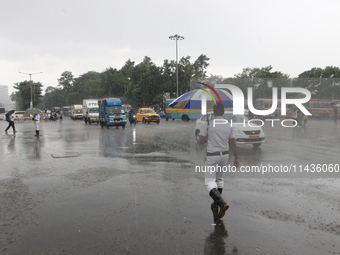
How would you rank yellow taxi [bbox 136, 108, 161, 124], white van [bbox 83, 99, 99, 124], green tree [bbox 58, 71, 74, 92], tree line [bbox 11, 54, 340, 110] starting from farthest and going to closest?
1. green tree [bbox 58, 71, 74, 92]
2. tree line [bbox 11, 54, 340, 110]
3. white van [bbox 83, 99, 99, 124]
4. yellow taxi [bbox 136, 108, 161, 124]

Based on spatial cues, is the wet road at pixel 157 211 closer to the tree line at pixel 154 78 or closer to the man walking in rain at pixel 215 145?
the man walking in rain at pixel 215 145

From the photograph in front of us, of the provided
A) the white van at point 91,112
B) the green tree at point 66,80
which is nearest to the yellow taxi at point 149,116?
the white van at point 91,112

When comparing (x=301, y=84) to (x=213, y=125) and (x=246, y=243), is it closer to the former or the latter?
(x=213, y=125)

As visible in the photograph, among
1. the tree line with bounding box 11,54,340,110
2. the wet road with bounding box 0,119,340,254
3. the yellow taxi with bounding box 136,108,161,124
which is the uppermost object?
the tree line with bounding box 11,54,340,110

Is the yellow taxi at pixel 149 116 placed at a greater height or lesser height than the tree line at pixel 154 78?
lesser

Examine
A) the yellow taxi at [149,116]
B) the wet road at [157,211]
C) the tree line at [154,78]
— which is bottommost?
the wet road at [157,211]

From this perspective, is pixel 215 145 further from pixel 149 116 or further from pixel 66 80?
pixel 66 80

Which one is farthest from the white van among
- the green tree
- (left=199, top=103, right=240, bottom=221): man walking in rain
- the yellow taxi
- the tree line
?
the green tree

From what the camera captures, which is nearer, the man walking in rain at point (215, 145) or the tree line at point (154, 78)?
the man walking in rain at point (215, 145)

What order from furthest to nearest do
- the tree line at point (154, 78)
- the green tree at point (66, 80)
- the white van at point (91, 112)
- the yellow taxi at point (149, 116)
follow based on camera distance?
the green tree at point (66, 80) → the tree line at point (154, 78) → the white van at point (91, 112) → the yellow taxi at point (149, 116)

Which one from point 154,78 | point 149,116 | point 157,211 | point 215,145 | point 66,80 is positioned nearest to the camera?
point 215,145

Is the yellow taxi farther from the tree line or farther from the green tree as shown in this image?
the green tree

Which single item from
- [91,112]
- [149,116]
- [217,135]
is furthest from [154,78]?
[217,135]

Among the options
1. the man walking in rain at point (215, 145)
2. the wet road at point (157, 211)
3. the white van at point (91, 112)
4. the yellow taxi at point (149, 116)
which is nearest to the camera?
the wet road at point (157, 211)
